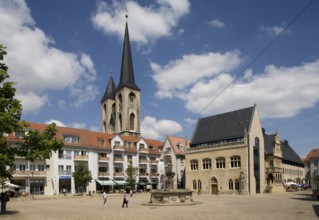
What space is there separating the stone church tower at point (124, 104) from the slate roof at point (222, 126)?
31099 millimetres

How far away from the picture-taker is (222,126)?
67562 mm

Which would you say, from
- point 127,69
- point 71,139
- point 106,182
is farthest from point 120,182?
point 127,69

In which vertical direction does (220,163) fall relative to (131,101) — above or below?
below

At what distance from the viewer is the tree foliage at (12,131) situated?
24.6 metres

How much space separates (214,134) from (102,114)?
5432cm

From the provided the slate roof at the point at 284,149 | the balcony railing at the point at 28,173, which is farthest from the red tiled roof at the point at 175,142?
the balcony railing at the point at 28,173

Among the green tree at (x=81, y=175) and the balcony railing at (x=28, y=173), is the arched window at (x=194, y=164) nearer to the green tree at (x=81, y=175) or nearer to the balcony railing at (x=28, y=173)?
the green tree at (x=81, y=175)

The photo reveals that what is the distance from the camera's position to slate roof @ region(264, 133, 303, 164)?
68.3 m

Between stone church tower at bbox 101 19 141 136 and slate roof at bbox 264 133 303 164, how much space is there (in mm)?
40249

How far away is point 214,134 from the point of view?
67750mm

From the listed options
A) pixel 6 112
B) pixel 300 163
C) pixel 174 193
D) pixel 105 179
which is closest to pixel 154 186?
pixel 105 179

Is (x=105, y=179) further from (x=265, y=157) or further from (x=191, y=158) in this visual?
(x=265, y=157)

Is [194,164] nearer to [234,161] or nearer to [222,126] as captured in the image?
[222,126]

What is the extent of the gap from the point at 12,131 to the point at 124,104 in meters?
76.0
